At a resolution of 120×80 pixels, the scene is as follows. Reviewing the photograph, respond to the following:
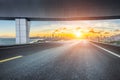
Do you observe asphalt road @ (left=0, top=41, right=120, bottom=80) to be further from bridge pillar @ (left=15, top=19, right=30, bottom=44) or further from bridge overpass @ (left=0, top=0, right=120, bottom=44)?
bridge pillar @ (left=15, top=19, right=30, bottom=44)

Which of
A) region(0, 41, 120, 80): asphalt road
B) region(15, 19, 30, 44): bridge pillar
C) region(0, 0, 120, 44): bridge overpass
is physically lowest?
region(0, 41, 120, 80): asphalt road

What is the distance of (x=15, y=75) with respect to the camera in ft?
19.9

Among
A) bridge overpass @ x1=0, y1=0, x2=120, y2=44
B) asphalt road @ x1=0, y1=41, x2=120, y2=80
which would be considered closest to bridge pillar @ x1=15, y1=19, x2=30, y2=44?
bridge overpass @ x1=0, y1=0, x2=120, y2=44

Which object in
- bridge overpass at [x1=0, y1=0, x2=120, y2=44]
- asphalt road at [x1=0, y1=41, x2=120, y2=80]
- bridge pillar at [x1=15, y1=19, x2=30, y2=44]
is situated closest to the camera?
asphalt road at [x1=0, y1=41, x2=120, y2=80]

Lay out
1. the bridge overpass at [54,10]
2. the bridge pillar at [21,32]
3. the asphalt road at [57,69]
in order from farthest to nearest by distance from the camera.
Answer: the bridge pillar at [21,32] < the bridge overpass at [54,10] < the asphalt road at [57,69]

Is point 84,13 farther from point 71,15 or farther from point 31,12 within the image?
point 31,12

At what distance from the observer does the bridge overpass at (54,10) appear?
104 ft

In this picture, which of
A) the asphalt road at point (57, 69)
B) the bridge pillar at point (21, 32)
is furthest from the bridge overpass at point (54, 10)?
the asphalt road at point (57, 69)

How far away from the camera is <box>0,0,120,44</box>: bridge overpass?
3166cm

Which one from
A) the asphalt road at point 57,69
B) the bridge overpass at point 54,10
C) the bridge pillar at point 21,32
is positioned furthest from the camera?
the bridge pillar at point 21,32

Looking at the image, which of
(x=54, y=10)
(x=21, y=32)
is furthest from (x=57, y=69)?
(x=21, y=32)

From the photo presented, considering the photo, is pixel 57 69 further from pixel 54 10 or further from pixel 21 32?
pixel 21 32

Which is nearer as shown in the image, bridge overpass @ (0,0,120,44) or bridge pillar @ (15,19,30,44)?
bridge overpass @ (0,0,120,44)

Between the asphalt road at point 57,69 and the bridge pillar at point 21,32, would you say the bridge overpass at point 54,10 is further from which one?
the asphalt road at point 57,69
